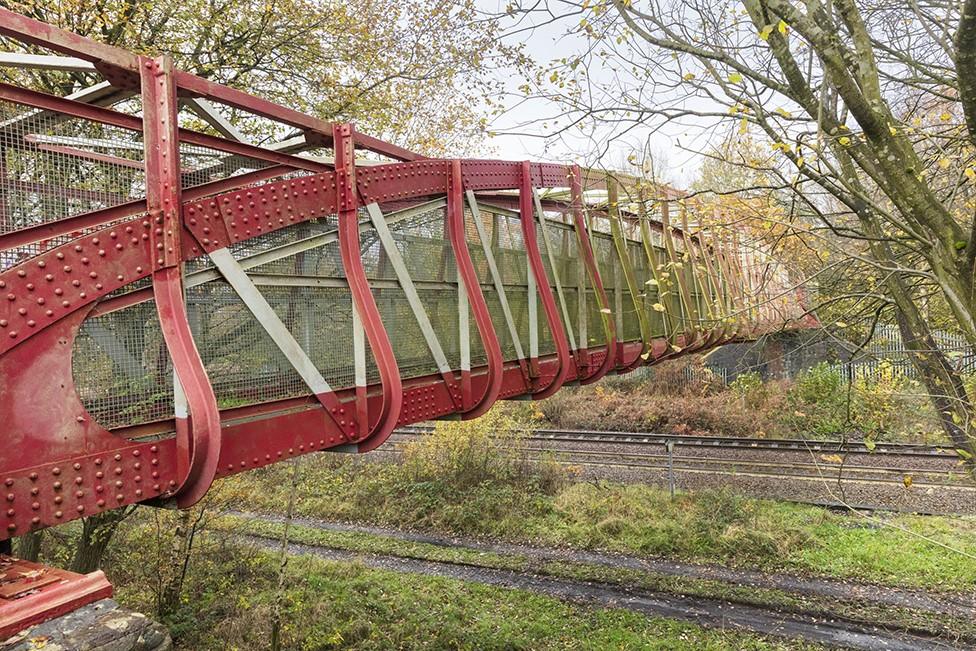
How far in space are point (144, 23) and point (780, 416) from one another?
20.5 metres

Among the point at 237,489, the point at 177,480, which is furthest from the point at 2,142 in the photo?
the point at 237,489

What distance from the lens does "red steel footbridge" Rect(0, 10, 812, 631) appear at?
8.96ft

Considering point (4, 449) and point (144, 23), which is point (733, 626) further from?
point (144, 23)

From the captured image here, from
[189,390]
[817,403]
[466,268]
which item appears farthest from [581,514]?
[189,390]

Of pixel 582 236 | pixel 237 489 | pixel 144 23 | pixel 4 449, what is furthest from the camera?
pixel 237 489

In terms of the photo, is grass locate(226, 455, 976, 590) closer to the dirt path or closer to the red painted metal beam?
the dirt path

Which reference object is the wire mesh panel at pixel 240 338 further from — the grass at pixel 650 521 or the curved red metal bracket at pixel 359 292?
the grass at pixel 650 521

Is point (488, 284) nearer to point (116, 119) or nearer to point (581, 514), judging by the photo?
point (116, 119)

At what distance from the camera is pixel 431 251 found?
5.39 m

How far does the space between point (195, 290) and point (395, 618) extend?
860 cm

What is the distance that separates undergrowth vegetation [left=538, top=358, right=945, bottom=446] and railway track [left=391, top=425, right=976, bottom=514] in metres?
1.98

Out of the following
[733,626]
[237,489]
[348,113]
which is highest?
[348,113]

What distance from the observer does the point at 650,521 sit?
13664 mm

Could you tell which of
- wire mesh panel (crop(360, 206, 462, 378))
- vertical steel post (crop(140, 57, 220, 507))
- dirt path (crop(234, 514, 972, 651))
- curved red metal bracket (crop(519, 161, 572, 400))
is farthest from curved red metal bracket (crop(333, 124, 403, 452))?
dirt path (crop(234, 514, 972, 651))
